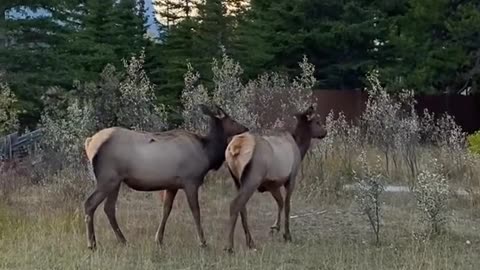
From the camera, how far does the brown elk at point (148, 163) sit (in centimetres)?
919

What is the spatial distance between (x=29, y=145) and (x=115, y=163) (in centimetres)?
977

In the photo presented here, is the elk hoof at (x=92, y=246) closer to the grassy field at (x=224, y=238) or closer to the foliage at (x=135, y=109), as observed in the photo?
the grassy field at (x=224, y=238)

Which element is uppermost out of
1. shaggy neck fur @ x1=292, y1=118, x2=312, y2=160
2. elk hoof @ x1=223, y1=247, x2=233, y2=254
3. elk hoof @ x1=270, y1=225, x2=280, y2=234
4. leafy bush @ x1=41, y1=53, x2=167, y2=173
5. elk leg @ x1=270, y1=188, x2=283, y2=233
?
leafy bush @ x1=41, y1=53, x2=167, y2=173

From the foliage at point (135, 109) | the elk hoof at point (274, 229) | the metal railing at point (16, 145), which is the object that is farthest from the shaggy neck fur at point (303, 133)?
the metal railing at point (16, 145)

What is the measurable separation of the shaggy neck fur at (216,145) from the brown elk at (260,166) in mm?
229

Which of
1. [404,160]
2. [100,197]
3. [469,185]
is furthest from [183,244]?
[404,160]

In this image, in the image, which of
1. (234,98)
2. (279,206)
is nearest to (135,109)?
(234,98)

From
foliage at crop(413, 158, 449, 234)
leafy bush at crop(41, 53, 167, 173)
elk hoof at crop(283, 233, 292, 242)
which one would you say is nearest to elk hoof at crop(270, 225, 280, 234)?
elk hoof at crop(283, 233, 292, 242)

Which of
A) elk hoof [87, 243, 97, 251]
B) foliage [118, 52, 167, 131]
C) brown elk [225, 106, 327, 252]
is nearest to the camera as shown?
elk hoof [87, 243, 97, 251]

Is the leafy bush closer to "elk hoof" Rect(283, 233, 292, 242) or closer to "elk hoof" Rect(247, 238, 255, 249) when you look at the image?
"elk hoof" Rect(283, 233, 292, 242)

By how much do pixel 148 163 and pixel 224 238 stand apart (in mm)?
1337

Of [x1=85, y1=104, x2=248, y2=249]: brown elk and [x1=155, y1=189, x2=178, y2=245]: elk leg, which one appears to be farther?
[x1=155, y1=189, x2=178, y2=245]: elk leg

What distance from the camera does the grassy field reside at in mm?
8500

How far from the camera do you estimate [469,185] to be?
13.8 m
